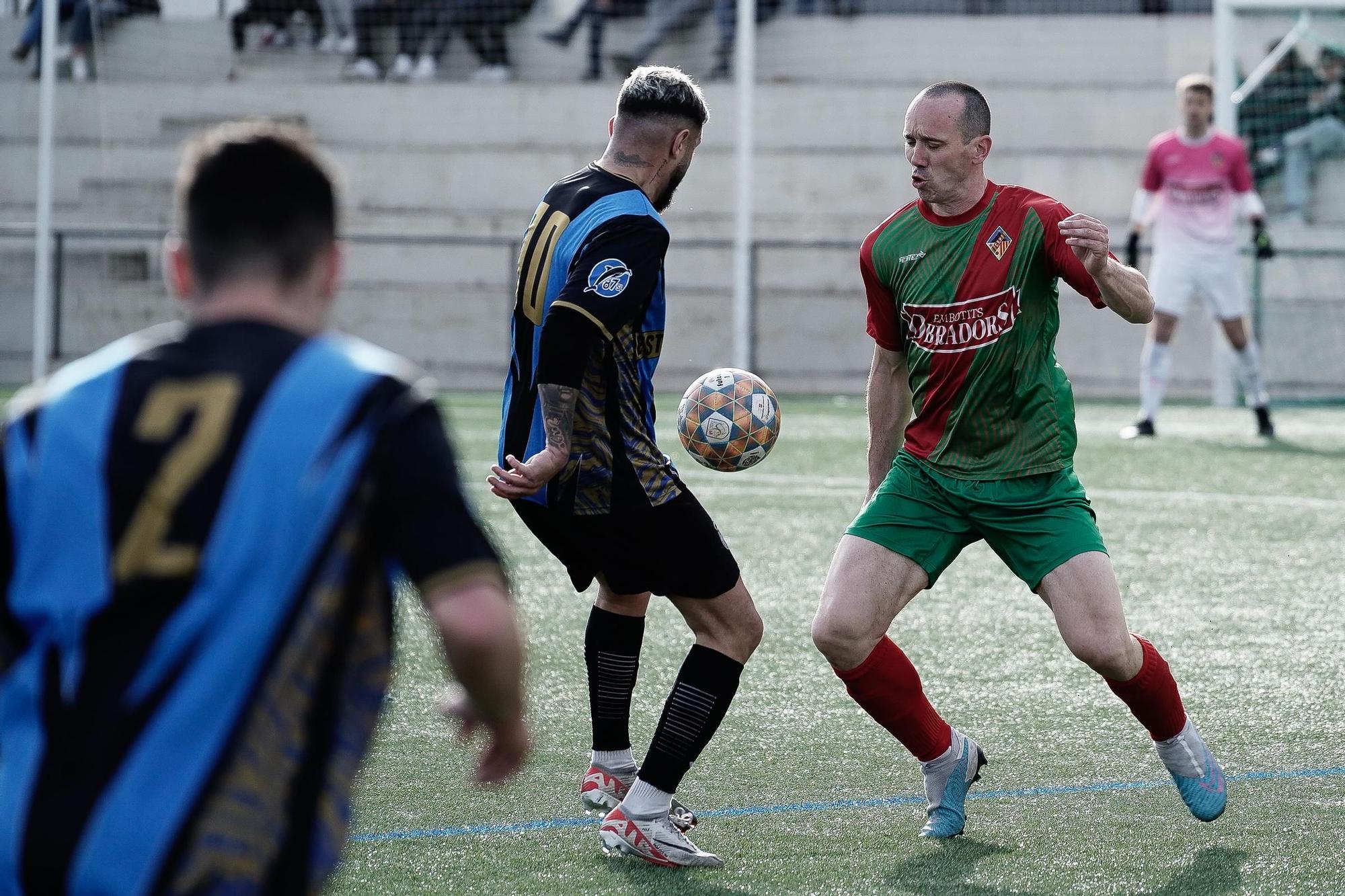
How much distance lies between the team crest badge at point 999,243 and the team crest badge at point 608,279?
3.33ft

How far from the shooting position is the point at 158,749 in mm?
1920

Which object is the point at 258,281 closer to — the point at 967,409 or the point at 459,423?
the point at 967,409

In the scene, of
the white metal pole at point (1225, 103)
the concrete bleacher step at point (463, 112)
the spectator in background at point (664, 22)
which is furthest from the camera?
the spectator in background at point (664, 22)

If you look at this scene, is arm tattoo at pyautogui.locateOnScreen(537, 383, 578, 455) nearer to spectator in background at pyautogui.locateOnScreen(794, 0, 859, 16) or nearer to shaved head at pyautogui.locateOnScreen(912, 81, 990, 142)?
shaved head at pyautogui.locateOnScreen(912, 81, 990, 142)

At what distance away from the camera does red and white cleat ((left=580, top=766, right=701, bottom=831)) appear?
4.41 m

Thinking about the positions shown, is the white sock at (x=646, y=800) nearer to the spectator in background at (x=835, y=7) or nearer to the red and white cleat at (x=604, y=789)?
the red and white cleat at (x=604, y=789)

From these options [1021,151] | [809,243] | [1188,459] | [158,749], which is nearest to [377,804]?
[158,749]

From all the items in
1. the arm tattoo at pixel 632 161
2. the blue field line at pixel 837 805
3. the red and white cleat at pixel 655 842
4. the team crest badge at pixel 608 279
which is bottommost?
the blue field line at pixel 837 805

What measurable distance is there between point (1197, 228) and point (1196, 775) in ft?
28.6

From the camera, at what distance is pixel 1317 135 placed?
55.6 ft

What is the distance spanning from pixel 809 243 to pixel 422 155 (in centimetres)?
Result: 456

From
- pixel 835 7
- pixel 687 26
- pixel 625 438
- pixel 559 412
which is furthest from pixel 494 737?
pixel 835 7

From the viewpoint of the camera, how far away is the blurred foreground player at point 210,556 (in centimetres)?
190

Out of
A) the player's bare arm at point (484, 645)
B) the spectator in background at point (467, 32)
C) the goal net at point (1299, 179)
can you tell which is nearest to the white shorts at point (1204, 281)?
the goal net at point (1299, 179)
